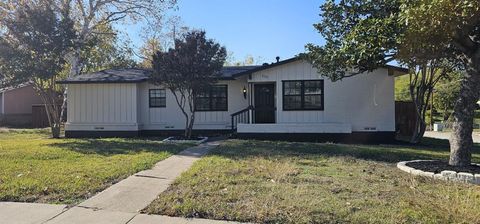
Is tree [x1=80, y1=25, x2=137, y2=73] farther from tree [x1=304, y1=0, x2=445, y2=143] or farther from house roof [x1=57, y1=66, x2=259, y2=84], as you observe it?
tree [x1=304, y1=0, x2=445, y2=143]

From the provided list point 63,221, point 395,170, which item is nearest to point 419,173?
point 395,170

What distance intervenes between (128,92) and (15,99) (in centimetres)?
2358

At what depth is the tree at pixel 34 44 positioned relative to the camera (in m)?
17.6

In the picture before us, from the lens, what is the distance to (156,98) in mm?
20703

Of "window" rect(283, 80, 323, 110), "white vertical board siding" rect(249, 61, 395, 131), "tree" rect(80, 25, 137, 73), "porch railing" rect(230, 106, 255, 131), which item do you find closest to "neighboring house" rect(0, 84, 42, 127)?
"tree" rect(80, 25, 137, 73)

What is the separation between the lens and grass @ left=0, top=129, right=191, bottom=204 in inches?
286

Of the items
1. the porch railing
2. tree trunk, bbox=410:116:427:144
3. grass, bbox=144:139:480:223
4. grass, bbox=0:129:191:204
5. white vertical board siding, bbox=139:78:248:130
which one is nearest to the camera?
grass, bbox=144:139:480:223

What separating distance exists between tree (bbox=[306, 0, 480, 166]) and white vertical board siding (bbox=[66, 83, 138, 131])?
1158 cm

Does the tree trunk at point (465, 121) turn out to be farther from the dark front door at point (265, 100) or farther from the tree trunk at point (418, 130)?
the dark front door at point (265, 100)

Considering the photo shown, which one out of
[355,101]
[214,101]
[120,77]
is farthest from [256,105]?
[120,77]

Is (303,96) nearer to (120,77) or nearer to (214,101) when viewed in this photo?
(214,101)

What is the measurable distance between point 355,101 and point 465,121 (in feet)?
30.1

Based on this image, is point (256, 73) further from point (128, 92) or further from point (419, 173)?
point (419, 173)

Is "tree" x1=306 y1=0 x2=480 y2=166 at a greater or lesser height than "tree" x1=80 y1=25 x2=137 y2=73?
lesser
